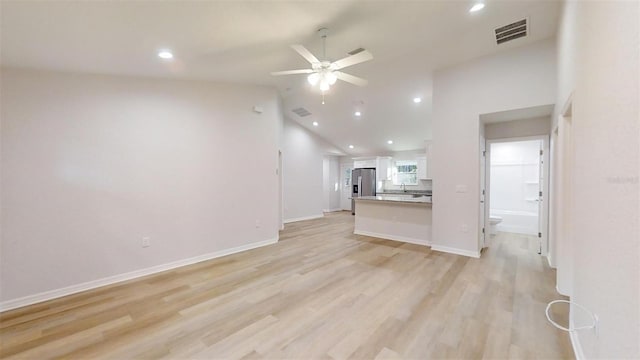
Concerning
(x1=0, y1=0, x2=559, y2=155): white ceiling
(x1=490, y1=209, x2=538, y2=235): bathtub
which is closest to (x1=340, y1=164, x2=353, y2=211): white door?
(x1=490, y1=209, x2=538, y2=235): bathtub

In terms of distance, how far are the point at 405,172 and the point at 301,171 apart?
380 centimetres

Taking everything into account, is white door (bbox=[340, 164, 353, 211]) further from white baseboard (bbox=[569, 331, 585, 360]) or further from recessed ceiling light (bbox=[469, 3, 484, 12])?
white baseboard (bbox=[569, 331, 585, 360])

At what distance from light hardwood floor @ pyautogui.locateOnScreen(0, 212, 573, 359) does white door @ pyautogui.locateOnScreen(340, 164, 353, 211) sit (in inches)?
253

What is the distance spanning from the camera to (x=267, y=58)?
137 inches

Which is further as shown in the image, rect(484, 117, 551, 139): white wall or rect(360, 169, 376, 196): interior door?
rect(360, 169, 376, 196): interior door

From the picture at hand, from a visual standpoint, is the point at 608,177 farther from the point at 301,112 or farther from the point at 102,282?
the point at 301,112

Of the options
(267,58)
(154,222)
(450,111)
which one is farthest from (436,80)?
(154,222)

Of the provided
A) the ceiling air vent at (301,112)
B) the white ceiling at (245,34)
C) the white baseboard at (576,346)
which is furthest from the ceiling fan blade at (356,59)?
the ceiling air vent at (301,112)

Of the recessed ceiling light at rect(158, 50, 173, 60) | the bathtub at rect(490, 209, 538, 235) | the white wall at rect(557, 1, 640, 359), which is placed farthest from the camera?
the bathtub at rect(490, 209, 538, 235)

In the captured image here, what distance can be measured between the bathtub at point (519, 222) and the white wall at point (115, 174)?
6106mm

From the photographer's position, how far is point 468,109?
409cm

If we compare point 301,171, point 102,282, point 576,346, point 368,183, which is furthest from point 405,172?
point 102,282

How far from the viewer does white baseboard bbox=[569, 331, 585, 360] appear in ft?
5.69

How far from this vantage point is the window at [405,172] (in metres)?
8.65
